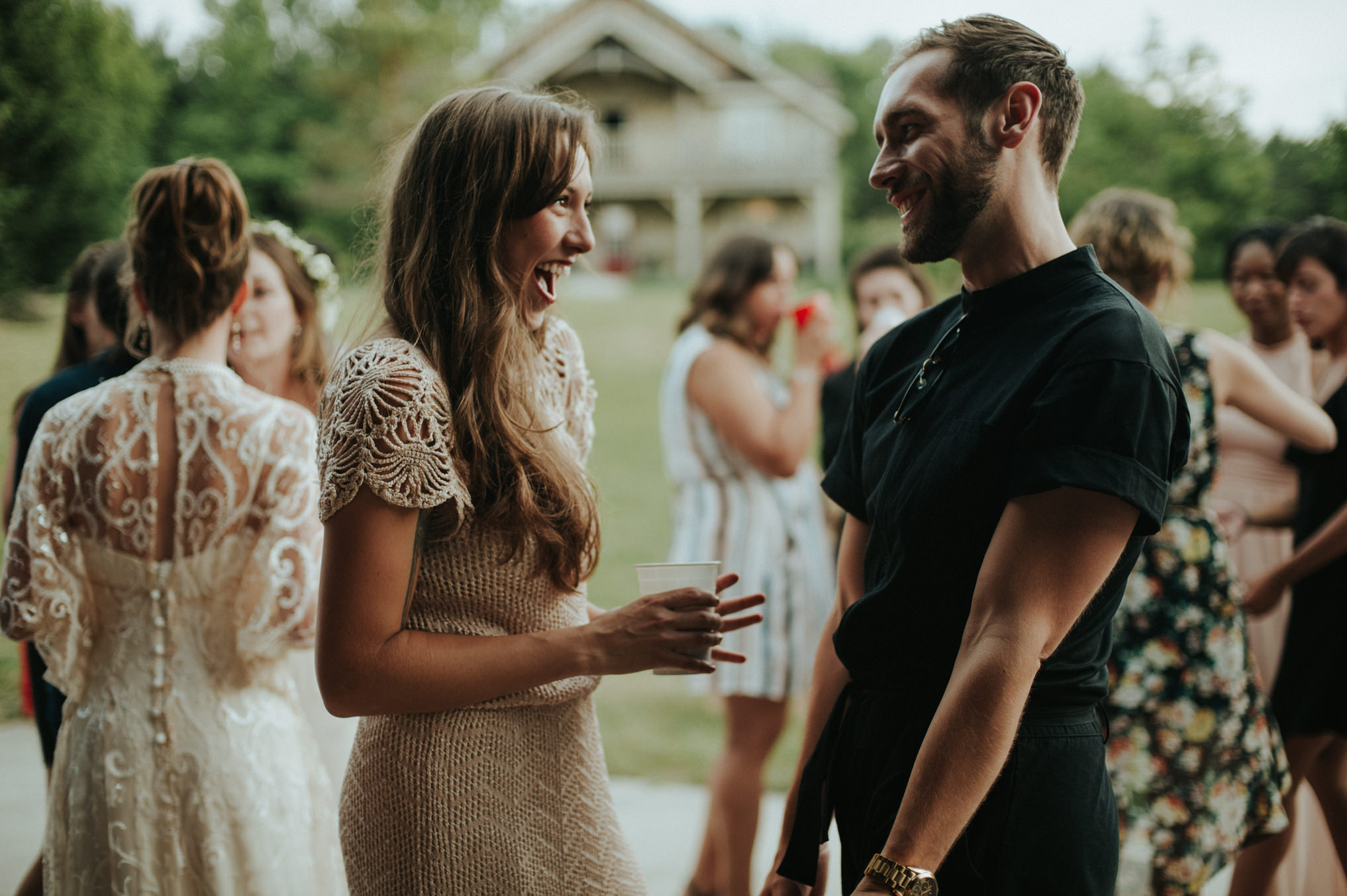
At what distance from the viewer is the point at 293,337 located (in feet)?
11.1

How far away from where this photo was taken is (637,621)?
5.11ft

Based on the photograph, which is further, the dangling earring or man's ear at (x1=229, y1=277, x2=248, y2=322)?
the dangling earring

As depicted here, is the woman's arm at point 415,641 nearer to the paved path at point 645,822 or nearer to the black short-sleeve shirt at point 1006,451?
the black short-sleeve shirt at point 1006,451

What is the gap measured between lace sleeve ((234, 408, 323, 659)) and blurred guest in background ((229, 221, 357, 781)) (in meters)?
0.73

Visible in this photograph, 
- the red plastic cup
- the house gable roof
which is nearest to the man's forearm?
the red plastic cup

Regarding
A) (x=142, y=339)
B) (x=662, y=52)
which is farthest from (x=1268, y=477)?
(x=662, y=52)

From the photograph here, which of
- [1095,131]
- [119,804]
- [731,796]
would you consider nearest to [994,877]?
[119,804]

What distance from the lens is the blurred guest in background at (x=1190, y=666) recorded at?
9.00 ft

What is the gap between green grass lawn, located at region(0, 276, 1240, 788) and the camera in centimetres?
493

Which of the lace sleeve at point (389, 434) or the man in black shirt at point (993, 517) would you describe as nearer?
the man in black shirt at point (993, 517)

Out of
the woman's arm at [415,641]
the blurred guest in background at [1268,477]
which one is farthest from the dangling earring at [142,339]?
the blurred guest in background at [1268,477]

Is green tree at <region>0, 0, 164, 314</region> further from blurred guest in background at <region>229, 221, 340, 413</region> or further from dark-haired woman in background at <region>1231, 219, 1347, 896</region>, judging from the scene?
dark-haired woman in background at <region>1231, 219, 1347, 896</region>

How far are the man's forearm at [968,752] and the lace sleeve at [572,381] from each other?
33.5 inches

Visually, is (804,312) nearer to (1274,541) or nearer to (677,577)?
(1274,541)
